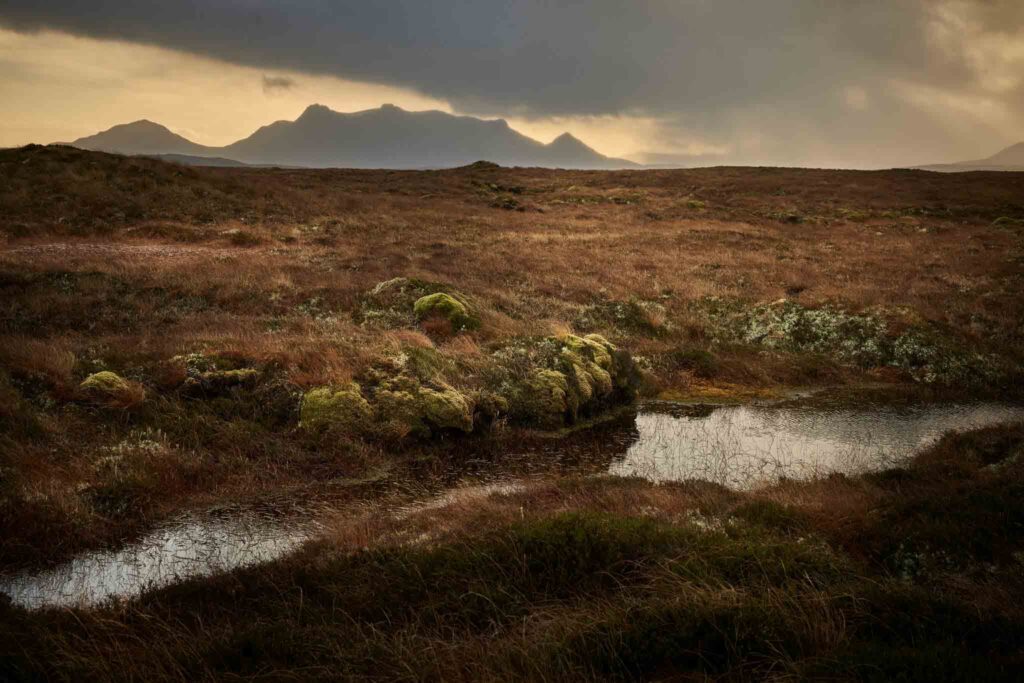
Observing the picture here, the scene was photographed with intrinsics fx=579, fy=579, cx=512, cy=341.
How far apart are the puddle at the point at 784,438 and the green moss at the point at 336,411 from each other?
221 inches

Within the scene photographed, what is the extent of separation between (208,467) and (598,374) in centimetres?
994

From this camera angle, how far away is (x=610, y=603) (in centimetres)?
555

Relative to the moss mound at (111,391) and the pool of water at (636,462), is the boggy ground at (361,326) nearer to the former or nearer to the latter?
the moss mound at (111,391)

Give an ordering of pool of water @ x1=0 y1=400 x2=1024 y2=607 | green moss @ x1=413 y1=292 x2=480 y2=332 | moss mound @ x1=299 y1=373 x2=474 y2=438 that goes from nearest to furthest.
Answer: pool of water @ x1=0 y1=400 x2=1024 y2=607, moss mound @ x1=299 y1=373 x2=474 y2=438, green moss @ x1=413 y1=292 x2=480 y2=332

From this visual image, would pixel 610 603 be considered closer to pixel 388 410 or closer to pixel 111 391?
pixel 388 410

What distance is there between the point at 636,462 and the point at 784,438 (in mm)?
4322

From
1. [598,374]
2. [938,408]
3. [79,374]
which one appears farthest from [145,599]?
[938,408]

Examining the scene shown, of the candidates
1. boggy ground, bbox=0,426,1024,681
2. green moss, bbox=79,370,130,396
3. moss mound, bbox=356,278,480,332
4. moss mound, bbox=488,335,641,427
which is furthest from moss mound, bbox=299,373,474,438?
moss mound, bbox=356,278,480,332

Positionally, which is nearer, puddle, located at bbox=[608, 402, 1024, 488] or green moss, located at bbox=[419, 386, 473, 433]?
puddle, located at bbox=[608, 402, 1024, 488]

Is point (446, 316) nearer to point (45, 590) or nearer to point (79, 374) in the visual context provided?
point (79, 374)

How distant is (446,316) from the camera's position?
68.2ft

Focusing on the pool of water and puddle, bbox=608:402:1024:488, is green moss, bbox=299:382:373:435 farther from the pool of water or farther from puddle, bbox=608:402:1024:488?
puddle, bbox=608:402:1024:488

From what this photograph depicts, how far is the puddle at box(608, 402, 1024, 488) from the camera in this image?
12.2m

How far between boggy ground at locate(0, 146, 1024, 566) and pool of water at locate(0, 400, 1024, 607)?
2.77 ft
